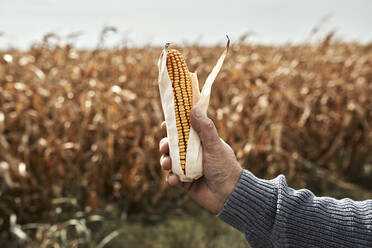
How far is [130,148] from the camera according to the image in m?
2.89

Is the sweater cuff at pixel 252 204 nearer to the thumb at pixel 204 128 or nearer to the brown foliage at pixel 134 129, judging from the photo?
the thumb at pixel 204 128

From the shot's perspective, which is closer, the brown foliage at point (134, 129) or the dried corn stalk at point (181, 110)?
the dried corn stalk at point (181, 110)

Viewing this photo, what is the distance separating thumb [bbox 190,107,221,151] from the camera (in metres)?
1.09

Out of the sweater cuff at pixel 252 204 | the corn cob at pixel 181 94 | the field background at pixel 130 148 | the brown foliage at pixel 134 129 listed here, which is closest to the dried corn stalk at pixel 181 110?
the corn cob at pixel 181 94

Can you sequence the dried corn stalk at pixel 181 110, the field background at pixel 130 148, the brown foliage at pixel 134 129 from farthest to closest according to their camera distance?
the brown foliage at pixel 134 129 → the field background at pixel 130 148 → the dried corn stalk at pixel 181 110

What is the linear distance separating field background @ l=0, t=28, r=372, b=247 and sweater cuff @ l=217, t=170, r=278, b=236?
119 centimetres

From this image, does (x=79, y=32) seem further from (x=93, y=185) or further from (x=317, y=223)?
(x=317, y=223)

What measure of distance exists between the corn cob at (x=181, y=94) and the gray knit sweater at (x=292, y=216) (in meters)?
0.21

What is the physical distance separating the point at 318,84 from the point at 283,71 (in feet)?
1.21

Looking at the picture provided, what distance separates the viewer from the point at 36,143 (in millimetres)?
2584

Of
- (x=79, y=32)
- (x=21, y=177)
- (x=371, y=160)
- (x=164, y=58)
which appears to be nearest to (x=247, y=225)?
(x=164, y=58)

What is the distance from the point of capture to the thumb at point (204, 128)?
43.1 inches

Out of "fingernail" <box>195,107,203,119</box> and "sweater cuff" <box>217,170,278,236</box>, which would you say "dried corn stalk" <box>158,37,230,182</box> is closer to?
"fingernail" <box>195,107,203,119</box>

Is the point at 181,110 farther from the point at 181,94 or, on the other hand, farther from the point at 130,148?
the point at 130,148
